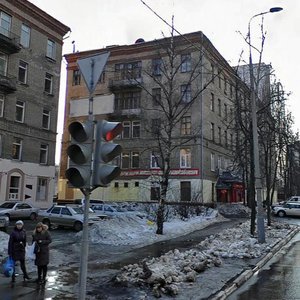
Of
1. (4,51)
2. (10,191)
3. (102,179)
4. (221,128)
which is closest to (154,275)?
(102,179)

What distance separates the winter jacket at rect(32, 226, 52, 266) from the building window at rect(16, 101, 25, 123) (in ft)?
93.7

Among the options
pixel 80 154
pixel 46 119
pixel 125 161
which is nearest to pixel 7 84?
pixel 46 119

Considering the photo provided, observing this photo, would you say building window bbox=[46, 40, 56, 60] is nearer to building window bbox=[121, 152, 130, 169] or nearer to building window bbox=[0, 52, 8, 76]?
building window bbox=[0, 52, 8, 76]

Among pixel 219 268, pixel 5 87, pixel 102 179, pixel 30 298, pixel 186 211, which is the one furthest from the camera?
pixel 5 87

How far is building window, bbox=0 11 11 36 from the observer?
113 feet

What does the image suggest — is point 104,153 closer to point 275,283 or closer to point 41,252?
point 41,252

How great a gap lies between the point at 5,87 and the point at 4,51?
335cm

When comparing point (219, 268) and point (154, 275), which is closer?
point (154, 275)

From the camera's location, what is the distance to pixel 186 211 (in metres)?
30.2

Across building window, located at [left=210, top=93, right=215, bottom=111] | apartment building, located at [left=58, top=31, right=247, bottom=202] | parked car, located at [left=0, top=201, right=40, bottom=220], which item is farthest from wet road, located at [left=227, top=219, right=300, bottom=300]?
building window, located at [left=210, top=93, right=215, bottom=111]

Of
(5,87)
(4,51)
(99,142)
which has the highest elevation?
(4,51)

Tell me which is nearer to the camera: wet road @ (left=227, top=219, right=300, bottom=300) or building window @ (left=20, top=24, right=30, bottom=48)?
wet road @ (left=227, top=219, right=300, bottom=300)

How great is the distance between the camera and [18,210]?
29.7 meters

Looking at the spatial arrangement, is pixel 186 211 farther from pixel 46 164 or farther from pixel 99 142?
pixel 99 142
